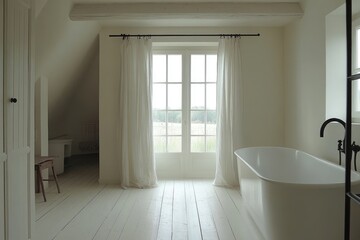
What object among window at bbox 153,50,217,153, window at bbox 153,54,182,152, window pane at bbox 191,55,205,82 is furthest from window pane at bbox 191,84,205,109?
window at bbox 153,54,182,152

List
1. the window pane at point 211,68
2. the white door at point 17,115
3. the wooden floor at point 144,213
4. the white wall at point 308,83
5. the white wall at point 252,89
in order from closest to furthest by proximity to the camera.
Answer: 1. the white door at point 17,115
2. the wooden floor at point 144,213
3. the white wall at point 308,83
4. the white wall at point 252,89
5. the window pane at point 211,68

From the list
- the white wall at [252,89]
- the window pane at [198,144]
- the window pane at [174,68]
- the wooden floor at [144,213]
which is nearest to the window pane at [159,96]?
the window pane at [174,68]

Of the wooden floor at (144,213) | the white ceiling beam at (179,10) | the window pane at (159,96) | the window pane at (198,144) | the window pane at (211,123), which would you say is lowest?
the wooden floor at (144,213)

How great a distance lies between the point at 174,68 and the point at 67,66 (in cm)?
176

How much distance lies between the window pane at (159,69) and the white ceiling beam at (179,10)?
1.07 m

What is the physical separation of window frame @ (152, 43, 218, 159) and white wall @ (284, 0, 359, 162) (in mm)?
1297

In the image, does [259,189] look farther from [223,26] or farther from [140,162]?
[223,26]

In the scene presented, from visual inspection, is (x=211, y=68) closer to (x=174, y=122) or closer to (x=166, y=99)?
(x=166, y=99)

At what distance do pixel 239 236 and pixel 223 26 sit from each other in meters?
3.27

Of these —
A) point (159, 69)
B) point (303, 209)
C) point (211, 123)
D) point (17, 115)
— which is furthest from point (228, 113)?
point (17, 115)

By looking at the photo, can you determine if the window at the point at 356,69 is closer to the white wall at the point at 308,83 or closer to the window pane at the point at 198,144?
the white wall at the point at 308,83

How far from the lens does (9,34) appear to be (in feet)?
6.37

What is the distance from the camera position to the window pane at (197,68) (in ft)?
15.7

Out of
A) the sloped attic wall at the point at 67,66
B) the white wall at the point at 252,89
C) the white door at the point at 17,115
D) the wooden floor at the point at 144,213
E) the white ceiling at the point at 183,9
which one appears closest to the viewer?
the white door at the point at 17,115
